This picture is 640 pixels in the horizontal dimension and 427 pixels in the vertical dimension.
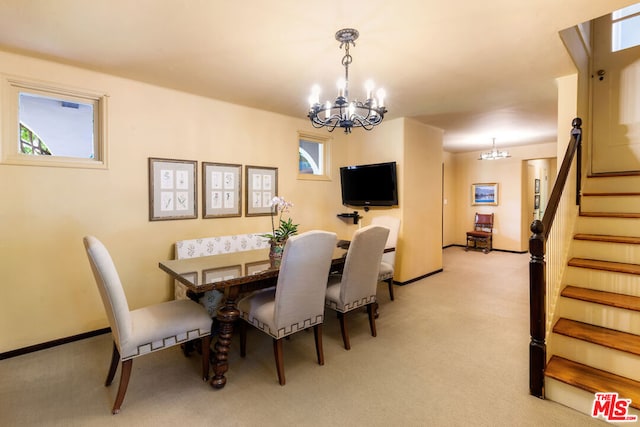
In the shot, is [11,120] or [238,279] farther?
[11,120]

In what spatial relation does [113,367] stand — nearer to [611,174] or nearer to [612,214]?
[612,214]

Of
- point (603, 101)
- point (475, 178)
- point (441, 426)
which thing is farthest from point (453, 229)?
point (441, 426)

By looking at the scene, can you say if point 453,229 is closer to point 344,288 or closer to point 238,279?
point 344,288

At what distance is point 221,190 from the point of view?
3.75 metres

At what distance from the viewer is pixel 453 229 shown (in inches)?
A: 319

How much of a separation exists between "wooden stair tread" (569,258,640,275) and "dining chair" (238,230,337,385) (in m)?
2.00

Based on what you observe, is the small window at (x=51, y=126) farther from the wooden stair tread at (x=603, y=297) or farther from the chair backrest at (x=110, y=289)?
the wooden stair tread at (x=603, y=297)

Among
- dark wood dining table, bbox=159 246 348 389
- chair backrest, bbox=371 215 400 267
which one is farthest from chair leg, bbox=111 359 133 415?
chair backrest, bbox=371 215 400 267

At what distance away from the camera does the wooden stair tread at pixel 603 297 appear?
2078mm

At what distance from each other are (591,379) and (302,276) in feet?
6.32

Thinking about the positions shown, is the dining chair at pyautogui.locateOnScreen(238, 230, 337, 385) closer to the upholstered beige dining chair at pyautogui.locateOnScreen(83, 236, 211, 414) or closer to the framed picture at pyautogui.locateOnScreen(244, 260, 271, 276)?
the framed picture at pyautogui.locateOnScreen(244, 260, 271, 276)

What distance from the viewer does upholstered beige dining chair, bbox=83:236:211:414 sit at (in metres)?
1.80

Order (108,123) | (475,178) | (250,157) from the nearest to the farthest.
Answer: (108,123) < (250,157) < (475,178)

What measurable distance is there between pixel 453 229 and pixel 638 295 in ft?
19.8
